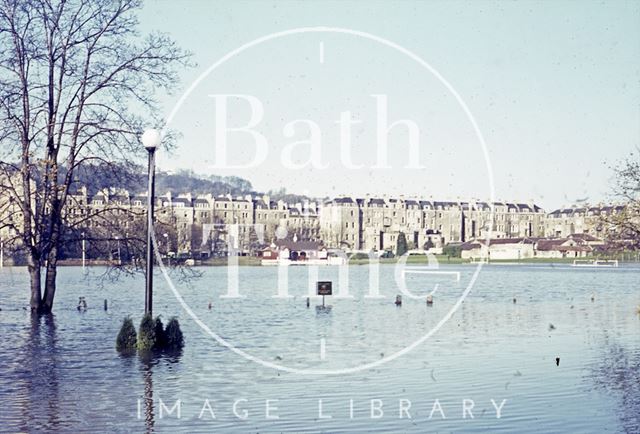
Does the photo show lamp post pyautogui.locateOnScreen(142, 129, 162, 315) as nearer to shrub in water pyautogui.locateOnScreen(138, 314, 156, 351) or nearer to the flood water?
shrub in water pyautogui.locateOnScreen(138, 314, 156, 351)

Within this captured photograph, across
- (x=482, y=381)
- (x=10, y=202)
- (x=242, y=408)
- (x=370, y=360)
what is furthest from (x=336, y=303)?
(x=242, y=408)

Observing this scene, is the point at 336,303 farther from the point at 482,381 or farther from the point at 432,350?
the point at 482,381

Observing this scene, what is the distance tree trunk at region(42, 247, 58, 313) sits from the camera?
32375mm

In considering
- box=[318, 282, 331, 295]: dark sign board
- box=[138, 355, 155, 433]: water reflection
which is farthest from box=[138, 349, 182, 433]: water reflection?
box=[318, 282, 331, 295]: dark sign board

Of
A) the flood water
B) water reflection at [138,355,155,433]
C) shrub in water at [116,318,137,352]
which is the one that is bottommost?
the flood water

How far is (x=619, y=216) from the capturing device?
1411 inches

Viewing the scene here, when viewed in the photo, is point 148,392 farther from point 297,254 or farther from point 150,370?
point 297,254

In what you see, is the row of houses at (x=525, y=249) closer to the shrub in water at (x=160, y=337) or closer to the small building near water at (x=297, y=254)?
the small building near water at (x=297, y=254)

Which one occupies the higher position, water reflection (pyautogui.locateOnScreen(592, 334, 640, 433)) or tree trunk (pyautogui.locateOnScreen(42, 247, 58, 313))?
tree trunk (pyautogui.locateOnScreen(42, 247, 58, 313))

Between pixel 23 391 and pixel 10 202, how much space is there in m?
16.0

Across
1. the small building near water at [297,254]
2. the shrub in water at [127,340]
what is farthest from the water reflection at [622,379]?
the small building near water at [297,254]

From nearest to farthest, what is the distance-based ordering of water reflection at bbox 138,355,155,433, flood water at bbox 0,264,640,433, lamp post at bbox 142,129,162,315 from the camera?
water reflection at bbox 138,355,155,433, flood water at bbox 0,264,640,433, lamp post at bbox 142,129,162,315

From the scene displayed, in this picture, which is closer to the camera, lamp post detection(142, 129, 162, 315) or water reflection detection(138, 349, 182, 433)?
water reflection detection(138, 349, 182, 433)

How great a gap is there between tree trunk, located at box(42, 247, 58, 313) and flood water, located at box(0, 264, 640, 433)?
78 cm
